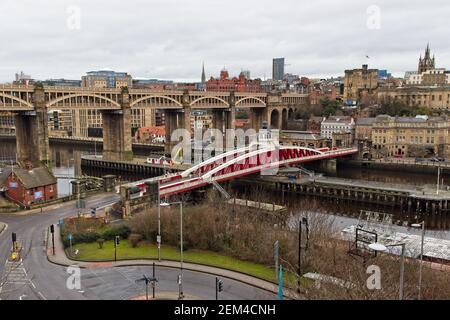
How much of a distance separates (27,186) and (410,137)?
237 feet

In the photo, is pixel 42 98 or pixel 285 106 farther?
pixel 285 106

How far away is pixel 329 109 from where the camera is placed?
11675 cm

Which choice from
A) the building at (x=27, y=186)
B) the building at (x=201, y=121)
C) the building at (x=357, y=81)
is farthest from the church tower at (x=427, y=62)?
the building at (x=27, y=186)

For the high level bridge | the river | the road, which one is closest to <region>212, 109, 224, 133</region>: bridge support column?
the high level bridge

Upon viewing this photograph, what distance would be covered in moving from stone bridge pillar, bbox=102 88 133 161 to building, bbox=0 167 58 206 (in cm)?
3660

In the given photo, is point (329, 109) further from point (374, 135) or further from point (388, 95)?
point (374, 135)

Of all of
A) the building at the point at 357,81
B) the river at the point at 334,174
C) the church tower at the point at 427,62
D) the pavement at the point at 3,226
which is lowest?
the river at the point at 334,174

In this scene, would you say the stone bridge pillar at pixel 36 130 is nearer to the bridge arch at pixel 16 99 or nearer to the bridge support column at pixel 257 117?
the bridge arch at pixel 16 99

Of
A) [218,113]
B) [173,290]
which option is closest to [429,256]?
[173,290]

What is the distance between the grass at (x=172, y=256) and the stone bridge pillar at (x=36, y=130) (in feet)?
128

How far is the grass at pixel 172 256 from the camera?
987 inches

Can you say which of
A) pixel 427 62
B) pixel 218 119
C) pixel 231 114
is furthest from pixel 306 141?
pixel 427 62

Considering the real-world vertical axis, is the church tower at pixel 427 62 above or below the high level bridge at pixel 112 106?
above
